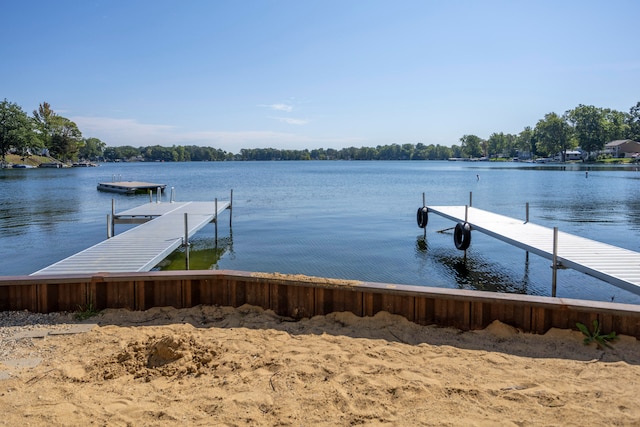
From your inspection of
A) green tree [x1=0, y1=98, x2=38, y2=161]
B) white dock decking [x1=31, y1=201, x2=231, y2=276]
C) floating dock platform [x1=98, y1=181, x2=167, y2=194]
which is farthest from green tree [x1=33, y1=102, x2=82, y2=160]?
white dock decking [x1=31, y1=201, x2=231, y2=276]

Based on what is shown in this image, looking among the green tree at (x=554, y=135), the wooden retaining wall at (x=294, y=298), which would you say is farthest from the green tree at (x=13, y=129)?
the green tree at (x=554, y=135)

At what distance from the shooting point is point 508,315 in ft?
18.6

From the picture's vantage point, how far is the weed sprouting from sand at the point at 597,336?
516 centimetres

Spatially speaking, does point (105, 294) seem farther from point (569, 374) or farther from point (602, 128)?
point (602, 128)

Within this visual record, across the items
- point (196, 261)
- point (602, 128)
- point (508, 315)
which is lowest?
point (196, 261)

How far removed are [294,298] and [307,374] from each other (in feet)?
6.39

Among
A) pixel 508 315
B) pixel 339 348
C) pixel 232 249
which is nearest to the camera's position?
pixel 339 348

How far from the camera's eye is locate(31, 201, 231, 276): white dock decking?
950 cm

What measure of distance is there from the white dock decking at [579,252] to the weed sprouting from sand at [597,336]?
301 centimetres

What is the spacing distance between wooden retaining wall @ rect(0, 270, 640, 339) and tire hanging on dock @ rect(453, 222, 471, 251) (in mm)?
8593

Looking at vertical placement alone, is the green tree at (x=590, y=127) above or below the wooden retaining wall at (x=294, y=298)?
above

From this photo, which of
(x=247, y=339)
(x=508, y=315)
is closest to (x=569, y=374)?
(x=508, y=315)

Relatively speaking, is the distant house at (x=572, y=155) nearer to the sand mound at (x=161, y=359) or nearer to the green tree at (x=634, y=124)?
the green tree at (x=634, y=124)

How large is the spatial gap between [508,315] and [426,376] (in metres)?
1.85
